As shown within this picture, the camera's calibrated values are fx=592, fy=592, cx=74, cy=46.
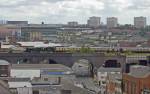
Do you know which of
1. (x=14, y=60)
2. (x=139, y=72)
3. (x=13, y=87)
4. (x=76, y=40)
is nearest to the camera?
(x=13, y=87)

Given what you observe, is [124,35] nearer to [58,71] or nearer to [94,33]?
[94,33]

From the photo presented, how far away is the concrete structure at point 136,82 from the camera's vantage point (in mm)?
36031

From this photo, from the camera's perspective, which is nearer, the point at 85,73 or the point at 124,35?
the point at 85,73

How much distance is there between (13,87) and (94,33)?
161990 mm

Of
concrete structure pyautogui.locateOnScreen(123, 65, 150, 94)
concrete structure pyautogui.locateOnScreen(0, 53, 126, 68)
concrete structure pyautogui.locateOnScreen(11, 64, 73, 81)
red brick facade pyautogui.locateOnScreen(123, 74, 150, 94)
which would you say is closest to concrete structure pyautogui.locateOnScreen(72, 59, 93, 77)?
concrete structure pyautogui.locateOnScreen(0, 53, 126, 68)

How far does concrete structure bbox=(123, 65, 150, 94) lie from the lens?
3603 centimetres

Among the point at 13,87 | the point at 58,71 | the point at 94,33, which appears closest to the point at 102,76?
the point at 58,71

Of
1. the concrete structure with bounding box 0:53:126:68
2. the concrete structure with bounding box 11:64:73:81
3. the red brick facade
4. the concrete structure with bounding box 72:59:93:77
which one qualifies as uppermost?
the red brick facade

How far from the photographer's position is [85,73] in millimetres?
78688

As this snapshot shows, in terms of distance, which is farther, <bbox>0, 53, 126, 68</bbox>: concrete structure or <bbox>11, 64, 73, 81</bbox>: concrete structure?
<bbox>0, 53, 126, 68</bbox>: concrete structure

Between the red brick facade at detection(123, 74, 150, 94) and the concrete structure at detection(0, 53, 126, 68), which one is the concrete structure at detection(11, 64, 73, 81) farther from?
the concrete structure at detection(0, 53, 126, 68)

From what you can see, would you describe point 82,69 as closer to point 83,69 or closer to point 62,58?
point 83,69

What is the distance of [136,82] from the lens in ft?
122

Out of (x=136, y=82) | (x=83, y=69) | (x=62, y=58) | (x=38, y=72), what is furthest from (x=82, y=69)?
A: (x=136, y=82)
